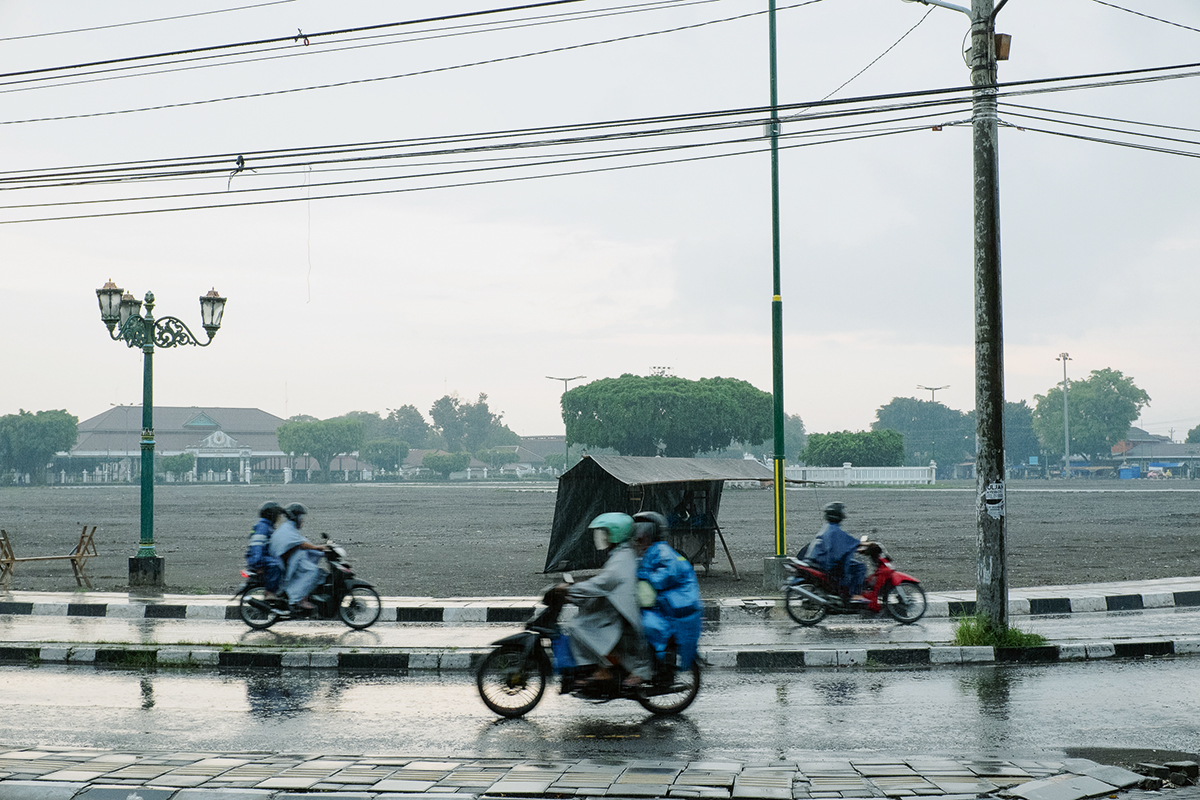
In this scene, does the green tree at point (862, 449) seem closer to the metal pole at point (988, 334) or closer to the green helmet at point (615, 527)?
the metal pole at point (988, 334)

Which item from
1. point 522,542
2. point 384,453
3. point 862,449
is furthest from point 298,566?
point 384,453

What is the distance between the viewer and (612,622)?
22.1 feet

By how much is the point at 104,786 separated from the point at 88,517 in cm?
3620

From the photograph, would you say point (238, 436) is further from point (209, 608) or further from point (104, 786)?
point (104, 786)

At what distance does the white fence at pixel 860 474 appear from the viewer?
67.1 meters

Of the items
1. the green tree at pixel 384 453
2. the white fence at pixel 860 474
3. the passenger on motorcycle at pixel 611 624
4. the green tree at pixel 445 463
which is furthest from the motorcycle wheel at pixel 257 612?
the green tree at pixel 384 453

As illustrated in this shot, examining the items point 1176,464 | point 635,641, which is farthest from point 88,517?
point 1176,464

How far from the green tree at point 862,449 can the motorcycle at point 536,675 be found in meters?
64.4

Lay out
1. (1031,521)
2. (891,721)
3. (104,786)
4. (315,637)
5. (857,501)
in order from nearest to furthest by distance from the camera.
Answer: (104,786) → (891,721) → (315,637) → (1031,521) → (857,501)

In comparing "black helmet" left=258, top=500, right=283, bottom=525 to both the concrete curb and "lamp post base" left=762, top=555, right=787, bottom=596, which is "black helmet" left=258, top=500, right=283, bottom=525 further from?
"lamp post base" left=762, top=555, right=787, bottom=596

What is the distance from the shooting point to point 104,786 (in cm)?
480

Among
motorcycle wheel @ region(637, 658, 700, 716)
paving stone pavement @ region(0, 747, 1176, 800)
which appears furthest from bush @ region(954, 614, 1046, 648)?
paving stone pavement @ region(0, 747, 1176, 800)

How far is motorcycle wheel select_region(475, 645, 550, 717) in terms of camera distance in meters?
6.98

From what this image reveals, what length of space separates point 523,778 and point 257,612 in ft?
23.4
